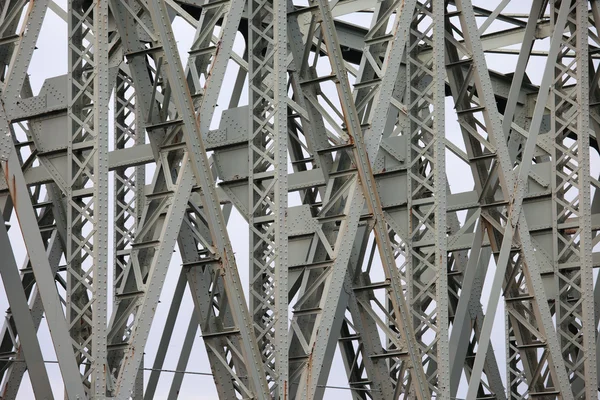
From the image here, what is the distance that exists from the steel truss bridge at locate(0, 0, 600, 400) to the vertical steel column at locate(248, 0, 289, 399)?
0.03 m

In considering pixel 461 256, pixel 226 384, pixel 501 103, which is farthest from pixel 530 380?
pixel 501 103

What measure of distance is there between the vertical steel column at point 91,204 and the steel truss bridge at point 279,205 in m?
0.02

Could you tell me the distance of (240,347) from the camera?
16125mm

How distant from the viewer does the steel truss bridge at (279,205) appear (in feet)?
47.7

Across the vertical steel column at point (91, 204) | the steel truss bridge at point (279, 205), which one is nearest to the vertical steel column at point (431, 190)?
the steel truss bridge at point (279, 205)

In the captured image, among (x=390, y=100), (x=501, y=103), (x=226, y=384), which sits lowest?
(x=226, y=384)

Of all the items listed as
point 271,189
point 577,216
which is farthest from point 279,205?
point 577,216

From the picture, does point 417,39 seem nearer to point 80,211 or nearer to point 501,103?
point 80,211

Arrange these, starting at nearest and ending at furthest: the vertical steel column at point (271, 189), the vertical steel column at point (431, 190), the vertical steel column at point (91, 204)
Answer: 1. the vertical steel column at point (91, 204)
2. the vertical steel column at point (271, 189)
3. the vertical steel column at point (431, 190)

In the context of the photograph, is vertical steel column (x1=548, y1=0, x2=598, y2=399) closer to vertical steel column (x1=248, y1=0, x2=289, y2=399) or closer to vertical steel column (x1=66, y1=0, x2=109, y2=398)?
vertical steel column (x1=248, y1=0, x2=289, y2=399)

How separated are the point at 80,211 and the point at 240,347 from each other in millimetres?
2848

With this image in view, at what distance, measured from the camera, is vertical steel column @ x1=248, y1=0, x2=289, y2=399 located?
1642cm

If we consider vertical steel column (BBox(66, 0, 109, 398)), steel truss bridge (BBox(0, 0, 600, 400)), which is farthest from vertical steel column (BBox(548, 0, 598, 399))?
vertical steel column (BBox(66, 0, 109, 398))

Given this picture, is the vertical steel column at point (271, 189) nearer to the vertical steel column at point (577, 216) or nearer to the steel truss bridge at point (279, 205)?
the steel truss bridge at point (279, 205)
